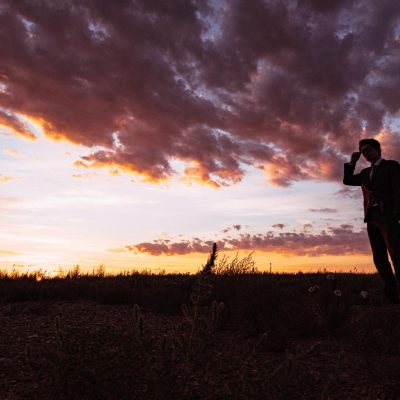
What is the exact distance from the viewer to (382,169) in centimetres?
738

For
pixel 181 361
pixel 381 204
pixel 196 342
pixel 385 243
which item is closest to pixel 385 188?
pixel 381 204

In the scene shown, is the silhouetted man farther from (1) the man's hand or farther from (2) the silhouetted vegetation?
(2) the silhouetted vegetation

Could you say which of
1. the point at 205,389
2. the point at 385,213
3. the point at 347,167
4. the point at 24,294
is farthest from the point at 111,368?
the point at 347,167

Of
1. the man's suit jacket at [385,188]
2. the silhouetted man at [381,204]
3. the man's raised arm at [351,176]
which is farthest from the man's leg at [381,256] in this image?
the man's raised arm at [351,176]

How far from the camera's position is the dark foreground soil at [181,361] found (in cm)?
293

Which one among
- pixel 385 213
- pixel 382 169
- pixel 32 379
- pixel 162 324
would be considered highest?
pixel 382 169

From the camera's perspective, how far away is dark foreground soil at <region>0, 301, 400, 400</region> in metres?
2.93

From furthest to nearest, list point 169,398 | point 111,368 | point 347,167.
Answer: point 347,167
point 111,368
point 169,398

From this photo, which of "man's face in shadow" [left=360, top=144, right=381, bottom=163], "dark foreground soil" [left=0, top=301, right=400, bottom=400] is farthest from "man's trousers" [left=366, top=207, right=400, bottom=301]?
"dark foreground soil" [left=0, top=301, right=400, bottom=400]

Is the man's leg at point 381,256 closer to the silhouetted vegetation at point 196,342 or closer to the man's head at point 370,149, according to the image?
the silhouetted vegetation at point 196,342

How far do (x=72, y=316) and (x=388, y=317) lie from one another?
393 cm

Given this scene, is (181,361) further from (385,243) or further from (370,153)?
(370,153)

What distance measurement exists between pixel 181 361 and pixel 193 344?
1.13 m

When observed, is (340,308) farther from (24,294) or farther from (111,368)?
(24,294)
